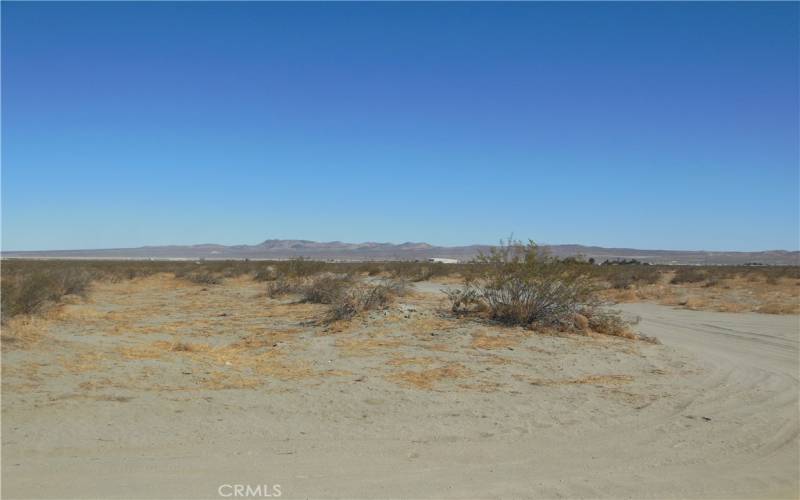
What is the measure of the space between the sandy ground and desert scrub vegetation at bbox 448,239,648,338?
1.42 meters

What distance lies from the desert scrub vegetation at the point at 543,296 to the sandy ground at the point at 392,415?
1423 mm

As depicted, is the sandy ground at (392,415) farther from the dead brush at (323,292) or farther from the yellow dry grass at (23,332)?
the dead brush at (323,292)

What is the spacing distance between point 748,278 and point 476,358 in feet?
149

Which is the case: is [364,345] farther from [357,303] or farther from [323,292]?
[323,292]

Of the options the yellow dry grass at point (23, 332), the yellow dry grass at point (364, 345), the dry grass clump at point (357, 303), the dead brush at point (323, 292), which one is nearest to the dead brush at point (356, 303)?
the dry grass clump at point (357, 303)

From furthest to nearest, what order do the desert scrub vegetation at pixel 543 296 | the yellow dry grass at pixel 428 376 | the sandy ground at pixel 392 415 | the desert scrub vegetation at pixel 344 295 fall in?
1. the desert scrub vegetation at pixel 344 295
2. the desert scrub vegetation at pixel 543 296
3. the yellow dry grass at pixel 428 376
4. the sandy ground at pixel 392 415

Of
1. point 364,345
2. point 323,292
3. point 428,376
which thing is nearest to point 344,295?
point 323,292

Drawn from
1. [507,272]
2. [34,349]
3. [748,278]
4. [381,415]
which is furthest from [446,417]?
[748,278]

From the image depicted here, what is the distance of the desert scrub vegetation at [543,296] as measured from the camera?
54.6 ft

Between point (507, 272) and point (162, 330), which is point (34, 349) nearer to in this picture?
point (162, 330)

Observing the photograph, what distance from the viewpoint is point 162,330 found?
1580 centimetres

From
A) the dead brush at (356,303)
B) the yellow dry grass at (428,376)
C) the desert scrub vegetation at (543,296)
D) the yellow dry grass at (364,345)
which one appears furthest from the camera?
the dead brush at (356,303)

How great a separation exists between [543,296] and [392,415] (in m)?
9.45

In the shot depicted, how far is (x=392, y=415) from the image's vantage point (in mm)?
8414
